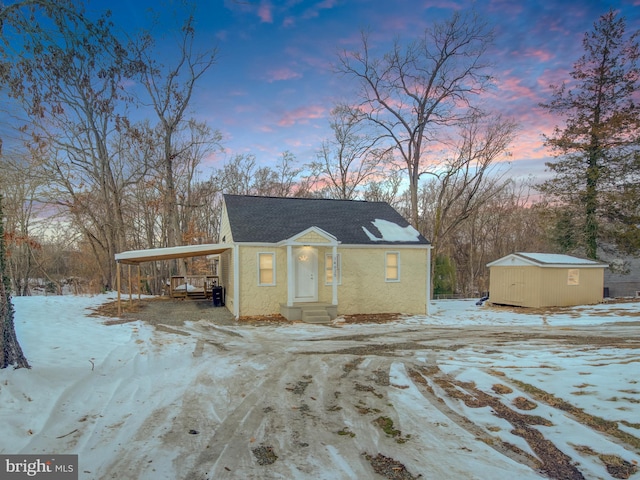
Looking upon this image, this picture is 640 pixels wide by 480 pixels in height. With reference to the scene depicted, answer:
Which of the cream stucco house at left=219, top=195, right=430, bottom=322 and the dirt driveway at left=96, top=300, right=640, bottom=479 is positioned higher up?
the cream stucco house at left=219, top=195, right=430, bottom=322

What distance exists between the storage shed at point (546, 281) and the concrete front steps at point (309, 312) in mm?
9892

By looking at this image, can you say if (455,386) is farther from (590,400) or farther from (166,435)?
(166,435)

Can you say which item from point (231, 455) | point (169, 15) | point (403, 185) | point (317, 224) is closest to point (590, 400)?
point (231, 455)

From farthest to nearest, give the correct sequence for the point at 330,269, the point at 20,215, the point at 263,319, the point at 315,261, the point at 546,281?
1. the point at 20,215
2. the point at 546,281
3. the point at 330,269
4. the point at 315,261
5. the point at 263,319

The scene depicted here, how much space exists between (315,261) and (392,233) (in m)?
3.64

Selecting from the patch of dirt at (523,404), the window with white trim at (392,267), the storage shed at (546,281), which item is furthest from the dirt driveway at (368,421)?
the storage shed at (546,281)

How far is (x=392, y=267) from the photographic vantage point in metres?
14.5

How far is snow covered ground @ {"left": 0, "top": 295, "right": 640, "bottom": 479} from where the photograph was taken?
124 inches

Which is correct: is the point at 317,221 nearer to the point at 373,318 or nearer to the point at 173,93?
the point at 373,318

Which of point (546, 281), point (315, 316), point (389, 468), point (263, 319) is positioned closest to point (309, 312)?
point (315, 316)

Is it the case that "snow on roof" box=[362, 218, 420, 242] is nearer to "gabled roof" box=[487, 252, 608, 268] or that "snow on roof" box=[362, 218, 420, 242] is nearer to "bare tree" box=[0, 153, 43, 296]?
"gabled roof" box=[487, 252, 608, 268]

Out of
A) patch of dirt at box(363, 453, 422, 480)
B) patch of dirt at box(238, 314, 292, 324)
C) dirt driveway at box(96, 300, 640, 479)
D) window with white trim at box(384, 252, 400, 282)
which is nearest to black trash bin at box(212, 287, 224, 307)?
patch of dirt at box(238, 314, 292, 324)

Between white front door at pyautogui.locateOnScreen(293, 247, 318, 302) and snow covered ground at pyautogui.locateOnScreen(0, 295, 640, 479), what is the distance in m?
4.75

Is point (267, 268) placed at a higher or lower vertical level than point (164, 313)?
higher
